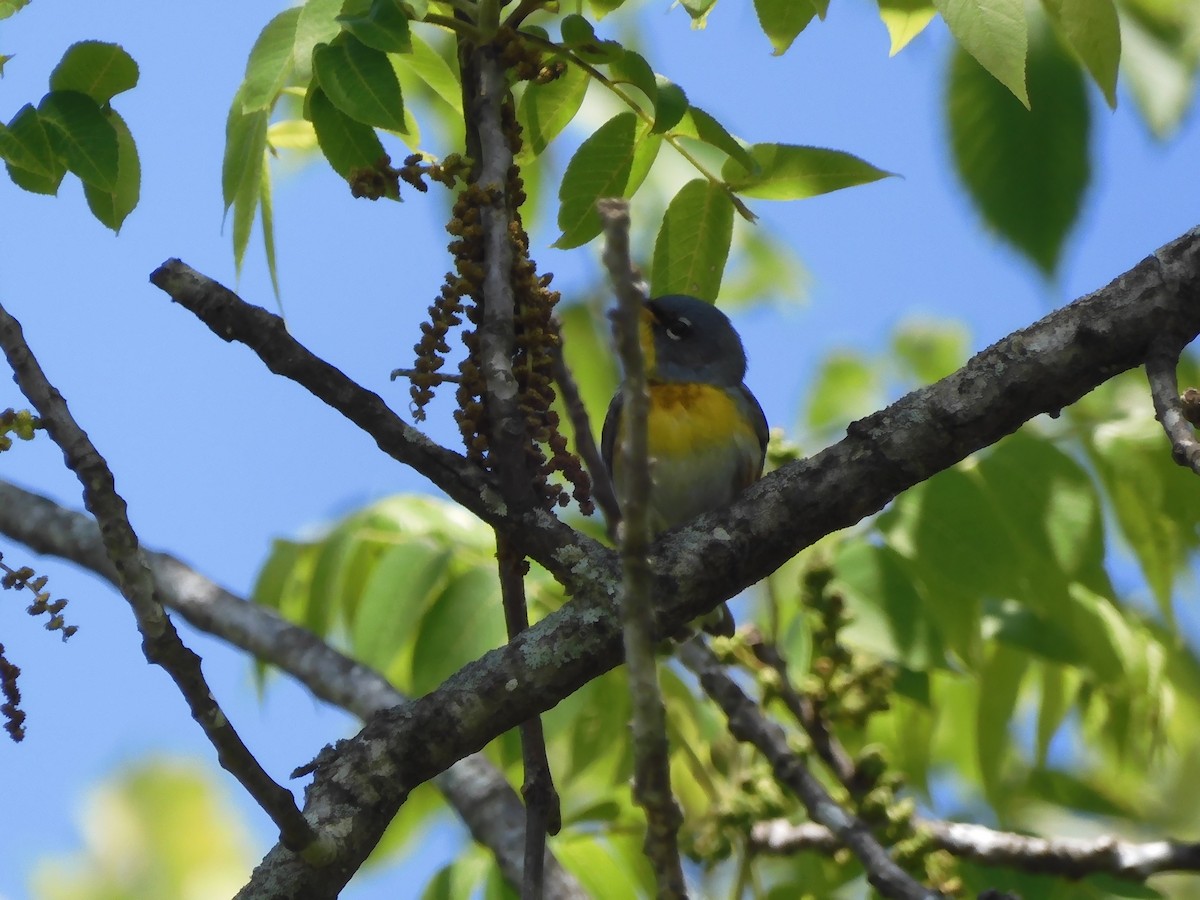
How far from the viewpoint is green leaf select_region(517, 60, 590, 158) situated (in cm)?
329

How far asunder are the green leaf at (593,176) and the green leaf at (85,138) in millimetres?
1105

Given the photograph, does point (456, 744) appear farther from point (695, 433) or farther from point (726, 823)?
point (695, 433)

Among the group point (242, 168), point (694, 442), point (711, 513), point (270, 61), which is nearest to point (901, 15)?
point (711, 513)

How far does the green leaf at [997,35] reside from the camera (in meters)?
2.57

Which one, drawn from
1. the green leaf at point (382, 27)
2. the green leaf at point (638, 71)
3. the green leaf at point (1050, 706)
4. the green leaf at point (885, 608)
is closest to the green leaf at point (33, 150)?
the green leaf at point (382, 27)

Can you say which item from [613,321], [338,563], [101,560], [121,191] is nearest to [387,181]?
[121,191]

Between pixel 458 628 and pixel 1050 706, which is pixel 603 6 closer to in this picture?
pixel 458 628

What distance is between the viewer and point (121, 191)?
10.3 feet

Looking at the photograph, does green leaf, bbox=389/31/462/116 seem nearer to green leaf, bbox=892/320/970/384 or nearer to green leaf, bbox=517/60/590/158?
green leaf, bbox=517/60/590/158

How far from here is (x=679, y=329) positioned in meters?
5.62

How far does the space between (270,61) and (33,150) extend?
590 mm

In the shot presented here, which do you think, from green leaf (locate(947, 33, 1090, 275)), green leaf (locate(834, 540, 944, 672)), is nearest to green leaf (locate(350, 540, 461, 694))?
green leaf (locate(834, 540, 944, 672))

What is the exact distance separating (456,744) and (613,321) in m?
1.30

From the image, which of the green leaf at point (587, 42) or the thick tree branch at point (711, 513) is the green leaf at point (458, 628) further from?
the green leaf at point (587, 42)
